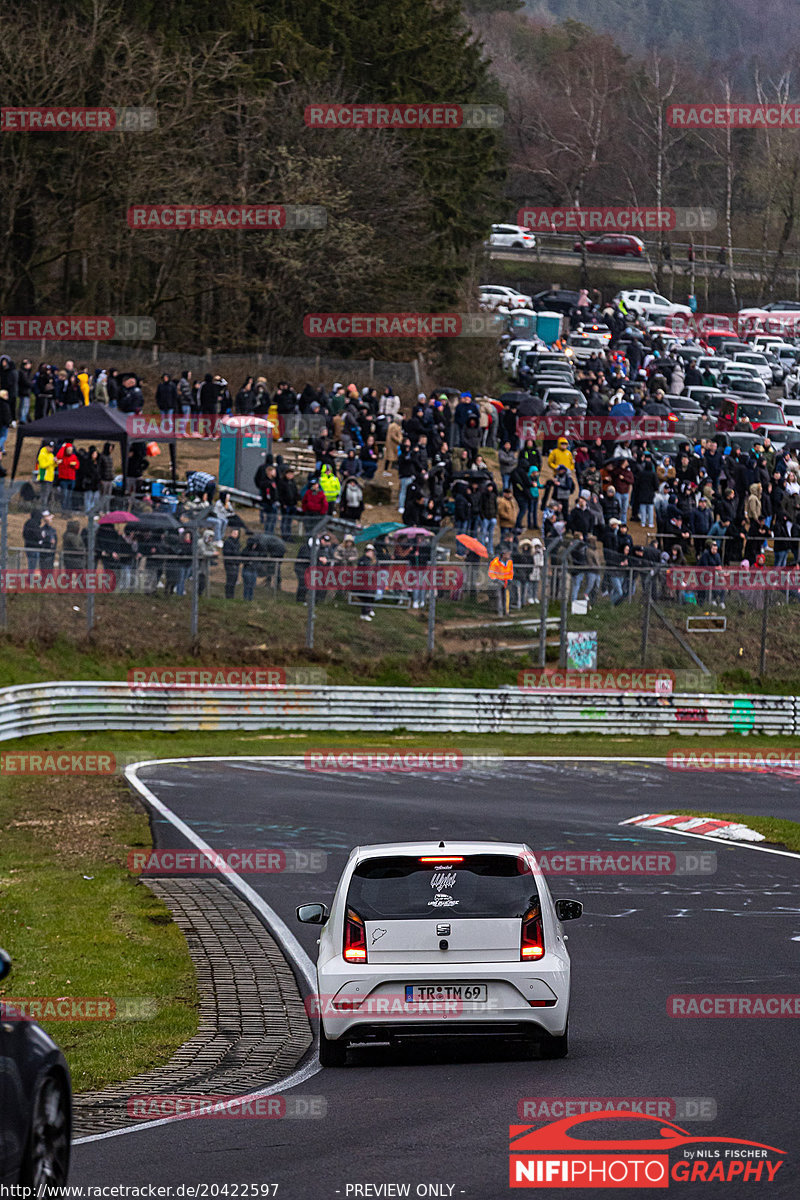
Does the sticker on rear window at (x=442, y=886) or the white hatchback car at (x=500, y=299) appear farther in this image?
the white hatchback car at (x=500, y=299)

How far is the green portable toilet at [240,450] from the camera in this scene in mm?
41719

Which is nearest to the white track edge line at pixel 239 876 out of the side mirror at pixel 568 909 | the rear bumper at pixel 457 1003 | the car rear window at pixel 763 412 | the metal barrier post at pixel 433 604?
the rear bumper at pixel 457 1003

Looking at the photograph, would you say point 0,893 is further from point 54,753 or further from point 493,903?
point 54,753

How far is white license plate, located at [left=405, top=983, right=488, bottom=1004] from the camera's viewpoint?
31.9 feet

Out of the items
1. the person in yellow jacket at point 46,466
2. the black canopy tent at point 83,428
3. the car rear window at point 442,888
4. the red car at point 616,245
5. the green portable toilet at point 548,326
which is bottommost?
the car rear window at point 442,888

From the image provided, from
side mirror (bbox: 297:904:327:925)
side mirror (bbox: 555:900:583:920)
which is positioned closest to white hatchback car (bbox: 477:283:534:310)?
side mirror (bbox: 555:900:583:920)

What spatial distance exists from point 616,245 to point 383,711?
2904 inches

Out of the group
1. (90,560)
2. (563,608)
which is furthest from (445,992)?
(563,608)

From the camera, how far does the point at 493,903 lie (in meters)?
9.93

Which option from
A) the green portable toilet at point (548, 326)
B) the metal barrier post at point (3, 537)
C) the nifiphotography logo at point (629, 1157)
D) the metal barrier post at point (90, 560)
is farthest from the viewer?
the green portable toilet at point (548, 326)

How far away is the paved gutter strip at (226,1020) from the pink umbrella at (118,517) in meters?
13.4

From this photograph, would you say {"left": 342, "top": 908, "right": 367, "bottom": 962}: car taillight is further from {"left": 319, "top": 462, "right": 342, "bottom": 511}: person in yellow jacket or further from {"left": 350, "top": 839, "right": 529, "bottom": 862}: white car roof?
{"left": 319, "top": 462, "right": 342, "bottom": 511}: person in yellow jacket

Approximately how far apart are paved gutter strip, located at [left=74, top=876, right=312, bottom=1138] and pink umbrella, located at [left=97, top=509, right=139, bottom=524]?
1344 cm

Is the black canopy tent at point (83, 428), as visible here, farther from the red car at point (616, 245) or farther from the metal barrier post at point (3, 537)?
the red car at point (616, 245)
